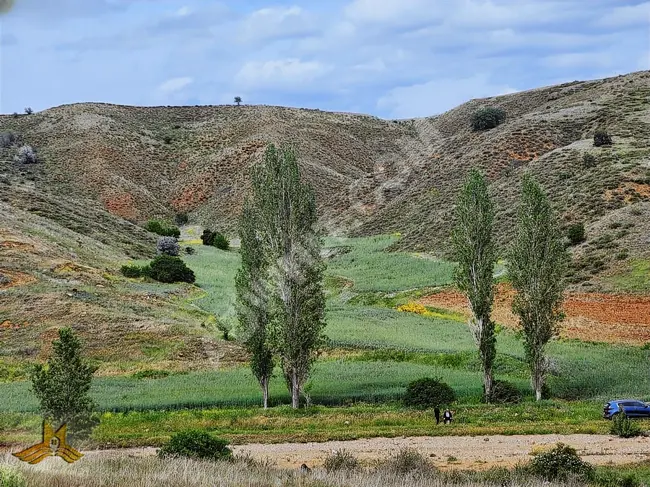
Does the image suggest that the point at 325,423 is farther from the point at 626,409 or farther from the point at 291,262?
the point at 626,409

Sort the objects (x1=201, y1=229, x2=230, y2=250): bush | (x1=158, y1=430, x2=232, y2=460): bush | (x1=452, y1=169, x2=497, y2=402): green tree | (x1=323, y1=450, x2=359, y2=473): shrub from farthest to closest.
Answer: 1. (x1=201, y1=229, x2=230, y2=250): bush
2. (x1=452, y1=169, x2=497, y2=402): green tree
3. (x1=158, y1=430, x2=232, y2=460): bush
4. (x1=323, y1=450, x2=359, y2=473): shrub

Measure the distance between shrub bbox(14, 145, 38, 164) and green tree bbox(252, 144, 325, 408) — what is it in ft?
363

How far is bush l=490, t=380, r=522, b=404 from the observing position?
4234 centimetres

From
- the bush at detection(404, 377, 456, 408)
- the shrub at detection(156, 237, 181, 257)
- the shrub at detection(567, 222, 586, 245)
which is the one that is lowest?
the bush at detection(404, 377, 456, 408)

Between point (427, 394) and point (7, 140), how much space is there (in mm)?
130886

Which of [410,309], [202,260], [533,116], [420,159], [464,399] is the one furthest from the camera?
[420,159]

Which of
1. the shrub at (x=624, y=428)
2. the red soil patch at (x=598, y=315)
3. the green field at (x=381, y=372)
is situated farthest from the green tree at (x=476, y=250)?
the shrub at (x=624, y=428)

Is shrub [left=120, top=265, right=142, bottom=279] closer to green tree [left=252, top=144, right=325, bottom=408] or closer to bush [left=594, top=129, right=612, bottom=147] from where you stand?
green tree [left=252, top=144, right=325, bottom=408]

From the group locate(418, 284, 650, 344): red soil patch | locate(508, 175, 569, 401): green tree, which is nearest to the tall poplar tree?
locate(508, 175, 569, 401): green tree

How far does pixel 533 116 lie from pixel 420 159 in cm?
2114

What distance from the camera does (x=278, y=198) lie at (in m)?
44.3

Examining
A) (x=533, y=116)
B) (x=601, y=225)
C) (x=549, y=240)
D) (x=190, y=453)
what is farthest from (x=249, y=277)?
(x=533, y=116)

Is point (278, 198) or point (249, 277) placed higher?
point (278, 198)

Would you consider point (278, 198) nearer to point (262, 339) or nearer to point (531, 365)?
point (262, 339)
